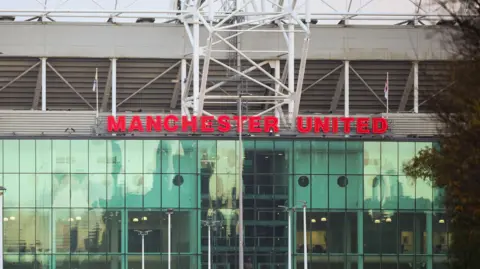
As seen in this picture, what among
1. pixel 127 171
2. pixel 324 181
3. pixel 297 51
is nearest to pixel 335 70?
pixel 297 51

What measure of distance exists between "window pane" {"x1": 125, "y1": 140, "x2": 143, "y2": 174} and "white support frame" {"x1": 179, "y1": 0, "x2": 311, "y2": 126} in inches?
213

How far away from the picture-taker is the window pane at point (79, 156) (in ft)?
366

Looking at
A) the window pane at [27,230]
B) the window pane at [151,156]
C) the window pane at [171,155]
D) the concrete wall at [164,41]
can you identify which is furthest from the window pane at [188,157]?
the window pane at [27,230]

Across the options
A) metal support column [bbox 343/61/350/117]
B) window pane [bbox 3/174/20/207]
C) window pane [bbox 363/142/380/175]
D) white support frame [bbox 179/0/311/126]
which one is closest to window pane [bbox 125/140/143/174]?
white support frame [bbox 179/0/311/126]

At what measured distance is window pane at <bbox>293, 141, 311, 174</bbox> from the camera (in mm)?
112438

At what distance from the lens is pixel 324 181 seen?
368 ft

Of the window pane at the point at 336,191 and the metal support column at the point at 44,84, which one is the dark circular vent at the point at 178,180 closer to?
the window pane at the point at 336,191

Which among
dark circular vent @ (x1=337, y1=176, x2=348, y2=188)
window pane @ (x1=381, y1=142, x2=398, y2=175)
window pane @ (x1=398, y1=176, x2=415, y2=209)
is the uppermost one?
window pane @ (x1=381, y1=142, x2=398, y2=175)

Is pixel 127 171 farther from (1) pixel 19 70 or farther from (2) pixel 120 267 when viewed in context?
(1) pixel 19 70

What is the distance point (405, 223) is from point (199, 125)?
1671cm

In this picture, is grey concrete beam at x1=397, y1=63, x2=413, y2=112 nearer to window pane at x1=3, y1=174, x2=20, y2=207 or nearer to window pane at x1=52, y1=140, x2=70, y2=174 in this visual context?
window pane at x1=52, y1=140, x2=70, y2=174

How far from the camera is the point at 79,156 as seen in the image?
11150cm

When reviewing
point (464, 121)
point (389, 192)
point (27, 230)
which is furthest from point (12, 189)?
point (464, 121)

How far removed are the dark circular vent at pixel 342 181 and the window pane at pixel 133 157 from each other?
569 inches
